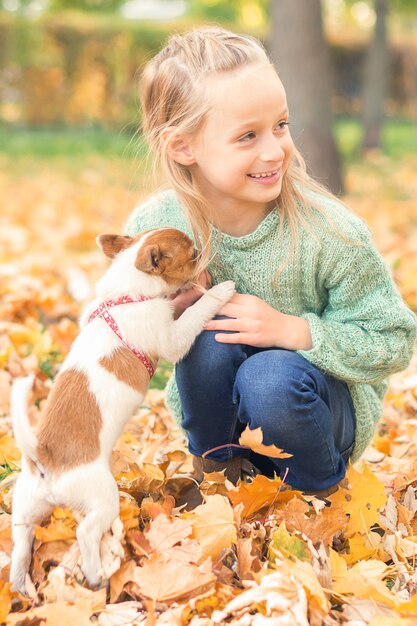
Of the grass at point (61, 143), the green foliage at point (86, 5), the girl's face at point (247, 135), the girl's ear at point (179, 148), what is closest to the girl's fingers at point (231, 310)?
the girl's face at point (247, 135)

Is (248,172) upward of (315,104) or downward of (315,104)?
upward

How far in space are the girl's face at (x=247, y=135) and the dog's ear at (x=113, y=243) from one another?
0.33m

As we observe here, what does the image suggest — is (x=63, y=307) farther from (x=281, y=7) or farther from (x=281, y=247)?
(x=281, y=7)

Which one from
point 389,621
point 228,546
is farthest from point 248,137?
point 389,621

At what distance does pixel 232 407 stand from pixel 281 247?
19.9 inches

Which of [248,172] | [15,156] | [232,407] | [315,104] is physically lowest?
[15,156]

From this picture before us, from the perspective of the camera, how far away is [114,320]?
215cm

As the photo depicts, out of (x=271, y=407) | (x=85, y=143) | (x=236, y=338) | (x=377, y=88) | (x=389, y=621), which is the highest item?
(x=236, y=338)

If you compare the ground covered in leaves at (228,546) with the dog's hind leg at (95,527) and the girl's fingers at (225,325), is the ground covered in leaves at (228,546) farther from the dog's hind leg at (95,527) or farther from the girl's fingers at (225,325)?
the girl's fingers at (225,325)

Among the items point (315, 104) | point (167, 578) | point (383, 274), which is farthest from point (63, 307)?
point (315, 104)

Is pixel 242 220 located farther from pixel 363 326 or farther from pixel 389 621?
pixel 389 621

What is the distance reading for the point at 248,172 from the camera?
2318mm

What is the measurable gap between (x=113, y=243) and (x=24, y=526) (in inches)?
32.9

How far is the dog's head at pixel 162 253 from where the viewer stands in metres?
2.20
